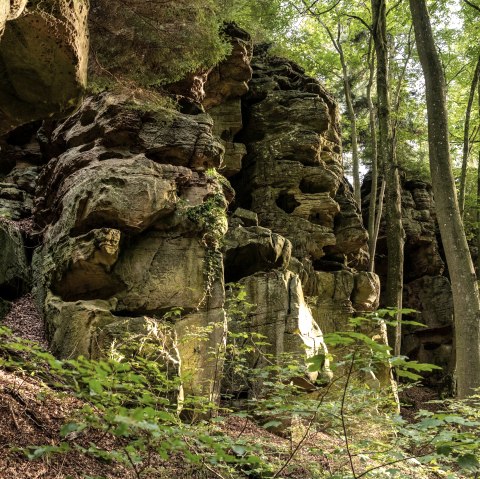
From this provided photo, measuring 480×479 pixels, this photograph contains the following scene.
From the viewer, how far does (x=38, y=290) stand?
941 cm

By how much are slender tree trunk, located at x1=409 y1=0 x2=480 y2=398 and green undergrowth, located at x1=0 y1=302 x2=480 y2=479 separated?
0.63 m

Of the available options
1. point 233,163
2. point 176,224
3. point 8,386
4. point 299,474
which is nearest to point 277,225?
point 233,163

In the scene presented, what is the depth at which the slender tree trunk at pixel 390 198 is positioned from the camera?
1191 centimetres

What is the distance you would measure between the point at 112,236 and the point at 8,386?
357cm

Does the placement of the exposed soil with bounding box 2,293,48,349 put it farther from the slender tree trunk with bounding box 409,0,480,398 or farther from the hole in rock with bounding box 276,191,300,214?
the hole in rock with bounding box 276,191,300,214

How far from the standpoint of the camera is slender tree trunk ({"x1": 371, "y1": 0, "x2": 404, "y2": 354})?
11.9m

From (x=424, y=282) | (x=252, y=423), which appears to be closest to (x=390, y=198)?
(x=252, y=423)

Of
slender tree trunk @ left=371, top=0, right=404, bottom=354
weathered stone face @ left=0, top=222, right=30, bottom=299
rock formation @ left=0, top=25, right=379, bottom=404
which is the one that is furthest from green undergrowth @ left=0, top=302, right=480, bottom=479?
weathered stone face @ left=0, top=222, right=30, bottom=299

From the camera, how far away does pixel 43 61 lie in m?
4.24

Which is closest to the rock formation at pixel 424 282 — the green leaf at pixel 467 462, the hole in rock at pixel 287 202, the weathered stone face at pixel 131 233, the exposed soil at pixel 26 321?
the hole in rock at pixel 287 202

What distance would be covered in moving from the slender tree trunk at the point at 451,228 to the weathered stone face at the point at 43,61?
18.5 feet

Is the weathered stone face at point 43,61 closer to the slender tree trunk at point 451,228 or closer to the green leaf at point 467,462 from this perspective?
the green leaf at point 467,462

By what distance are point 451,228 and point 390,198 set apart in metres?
5.94

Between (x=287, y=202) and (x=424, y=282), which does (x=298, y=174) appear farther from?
(x=424, y=282)
